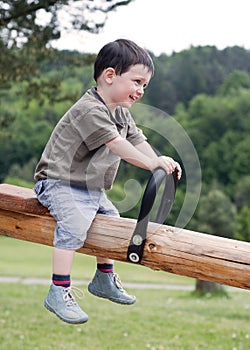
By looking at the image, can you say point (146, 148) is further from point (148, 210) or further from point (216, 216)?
point (216, 216)

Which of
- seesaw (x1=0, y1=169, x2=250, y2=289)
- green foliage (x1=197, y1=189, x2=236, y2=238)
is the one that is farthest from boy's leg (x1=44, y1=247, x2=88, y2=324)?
green foliage (x1=197, y1=189, x2=236, y2=238)

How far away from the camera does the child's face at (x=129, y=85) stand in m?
2.72

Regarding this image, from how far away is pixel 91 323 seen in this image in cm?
845

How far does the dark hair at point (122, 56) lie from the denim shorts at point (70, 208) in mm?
566

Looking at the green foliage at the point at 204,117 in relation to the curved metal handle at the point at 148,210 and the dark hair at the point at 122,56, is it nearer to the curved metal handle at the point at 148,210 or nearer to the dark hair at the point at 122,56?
the dark hair at the point at 122,56

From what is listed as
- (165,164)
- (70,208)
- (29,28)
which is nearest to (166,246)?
(165,164)

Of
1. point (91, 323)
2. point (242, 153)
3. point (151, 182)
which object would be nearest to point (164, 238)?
point (151, 182)

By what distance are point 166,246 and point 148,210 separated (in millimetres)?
198

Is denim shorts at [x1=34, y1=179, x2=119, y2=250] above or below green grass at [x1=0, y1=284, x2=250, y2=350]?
above

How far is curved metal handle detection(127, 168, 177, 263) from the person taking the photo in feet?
8.52

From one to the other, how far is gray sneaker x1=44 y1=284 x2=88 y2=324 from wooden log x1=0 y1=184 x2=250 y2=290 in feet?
0.77

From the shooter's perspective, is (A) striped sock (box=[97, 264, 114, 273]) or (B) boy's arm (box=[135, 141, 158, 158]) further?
(A) striped sock (box=[97, 264, 114, 273])

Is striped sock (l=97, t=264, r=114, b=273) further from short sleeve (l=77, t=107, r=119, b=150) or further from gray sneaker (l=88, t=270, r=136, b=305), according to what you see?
short sleeve (l=77, t=107, r=119, b=150)

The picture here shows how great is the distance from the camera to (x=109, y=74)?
2.75 m
